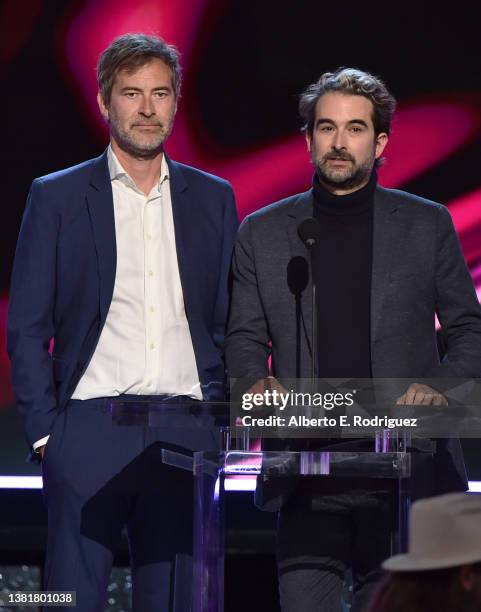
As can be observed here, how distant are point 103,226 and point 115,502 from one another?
0.79m

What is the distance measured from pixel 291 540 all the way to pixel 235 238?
0.95 meters

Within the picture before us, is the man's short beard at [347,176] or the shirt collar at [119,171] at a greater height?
the shirt collar at [119,171]

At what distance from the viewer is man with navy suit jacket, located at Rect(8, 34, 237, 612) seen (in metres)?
3.45

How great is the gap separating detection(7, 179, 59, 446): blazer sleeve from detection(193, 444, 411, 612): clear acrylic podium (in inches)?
30.1

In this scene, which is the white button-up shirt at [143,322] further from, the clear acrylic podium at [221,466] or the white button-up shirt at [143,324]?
the clear acrylic podium at [221,466]

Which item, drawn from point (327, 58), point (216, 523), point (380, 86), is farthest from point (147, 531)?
point (327, 58)

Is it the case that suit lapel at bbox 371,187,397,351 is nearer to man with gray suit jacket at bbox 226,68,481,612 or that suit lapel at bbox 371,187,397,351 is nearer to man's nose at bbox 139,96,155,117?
man with gray suit jacket at bbox 226,68,481,612

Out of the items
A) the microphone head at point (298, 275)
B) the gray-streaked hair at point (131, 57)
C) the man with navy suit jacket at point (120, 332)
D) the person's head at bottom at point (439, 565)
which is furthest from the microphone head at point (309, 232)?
the person's head at bottom at point (439, 565)

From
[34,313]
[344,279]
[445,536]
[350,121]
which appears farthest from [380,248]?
[445,536]

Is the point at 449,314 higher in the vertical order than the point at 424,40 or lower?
lower

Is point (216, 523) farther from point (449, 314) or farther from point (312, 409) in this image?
point (449, 314)

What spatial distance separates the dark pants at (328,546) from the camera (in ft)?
10.2

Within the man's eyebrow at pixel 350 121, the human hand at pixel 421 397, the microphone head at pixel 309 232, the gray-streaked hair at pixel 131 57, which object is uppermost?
the gray-streaked hair at pixel 131 57

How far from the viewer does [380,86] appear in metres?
3.47
